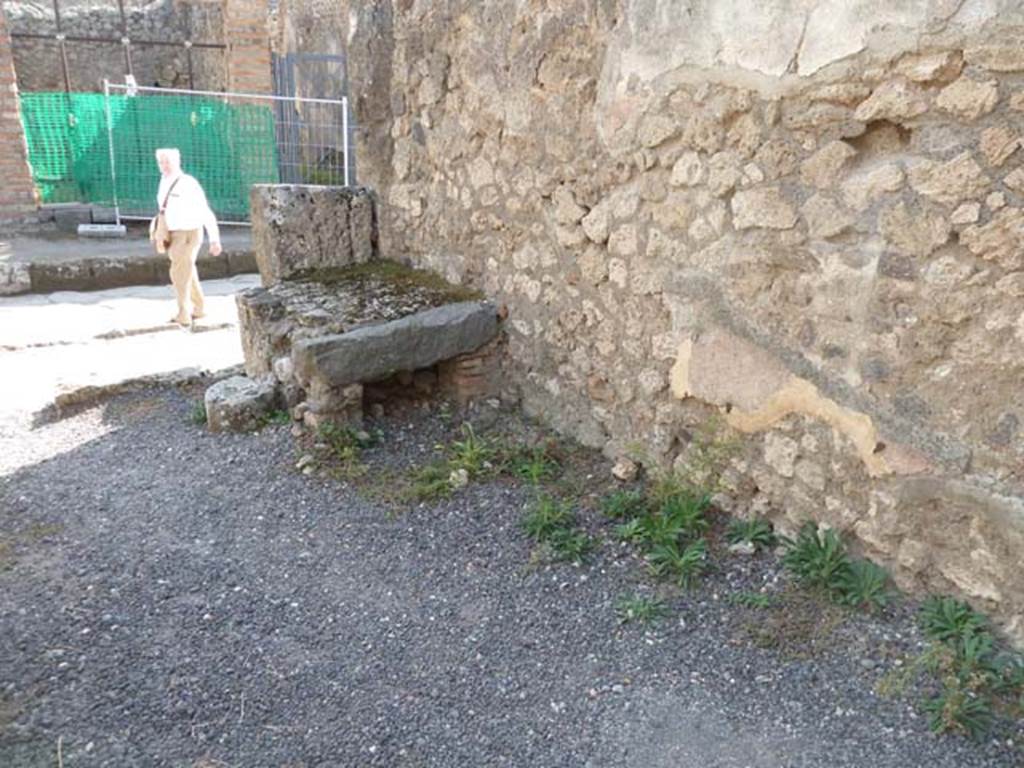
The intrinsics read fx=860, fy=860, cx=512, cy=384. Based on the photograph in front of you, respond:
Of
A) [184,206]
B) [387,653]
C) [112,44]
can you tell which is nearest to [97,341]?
[184,206]

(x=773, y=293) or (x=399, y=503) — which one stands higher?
(x=773, y=293)

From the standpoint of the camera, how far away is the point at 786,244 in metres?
2.74

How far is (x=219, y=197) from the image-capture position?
1041 centimetres

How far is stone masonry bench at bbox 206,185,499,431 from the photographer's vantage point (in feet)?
12.9

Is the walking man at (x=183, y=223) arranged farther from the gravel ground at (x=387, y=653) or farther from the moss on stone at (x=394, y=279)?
the gravel ground at (x=387, y=653)

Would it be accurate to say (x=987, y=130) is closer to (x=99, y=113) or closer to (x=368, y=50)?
(x=368, y=50)

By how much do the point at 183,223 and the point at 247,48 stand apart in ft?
15.6

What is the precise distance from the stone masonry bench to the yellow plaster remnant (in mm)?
1287

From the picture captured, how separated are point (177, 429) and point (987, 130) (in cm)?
382

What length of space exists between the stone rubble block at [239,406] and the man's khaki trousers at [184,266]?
9.61 feet

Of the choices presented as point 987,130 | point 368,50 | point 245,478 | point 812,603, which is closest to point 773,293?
point 987,130

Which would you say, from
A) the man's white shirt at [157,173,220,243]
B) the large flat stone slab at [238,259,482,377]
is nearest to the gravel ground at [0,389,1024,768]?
the large flat stone slab at [238,259,482,377]

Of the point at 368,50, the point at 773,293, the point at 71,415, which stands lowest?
the point at 71,415

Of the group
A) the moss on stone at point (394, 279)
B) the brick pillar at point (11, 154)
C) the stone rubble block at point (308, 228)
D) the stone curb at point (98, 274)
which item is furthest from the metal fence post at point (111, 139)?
the moss on stone at point (394, 279)
